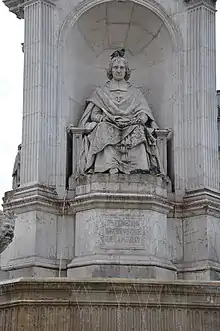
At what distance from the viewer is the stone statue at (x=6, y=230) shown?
18.7 m

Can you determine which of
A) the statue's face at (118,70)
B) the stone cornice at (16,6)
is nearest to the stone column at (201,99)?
the statue's face at (118,70)

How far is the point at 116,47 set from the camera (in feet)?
59.7

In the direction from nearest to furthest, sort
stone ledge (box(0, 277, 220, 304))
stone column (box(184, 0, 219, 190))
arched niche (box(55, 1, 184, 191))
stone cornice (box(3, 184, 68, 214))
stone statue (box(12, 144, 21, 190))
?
stone ledge (box(0, 277, 220, 304))
stone cornice (box(3, 184, 68, 214))
stone column (box(184, 0, 219, 190))
arched niche (box(55, 1, 184, 191))
stone statue (box(12, 144, 21, 190))

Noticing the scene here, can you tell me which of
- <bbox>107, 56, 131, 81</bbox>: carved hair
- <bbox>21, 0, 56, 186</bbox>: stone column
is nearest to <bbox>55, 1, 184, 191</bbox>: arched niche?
<bbox>21, 0, 56, 186</bbox>: stone column

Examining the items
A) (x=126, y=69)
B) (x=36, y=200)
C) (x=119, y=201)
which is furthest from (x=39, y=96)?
(x=119, y=201)

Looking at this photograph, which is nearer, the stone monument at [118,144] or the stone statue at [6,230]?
the stone monument at [118,144]

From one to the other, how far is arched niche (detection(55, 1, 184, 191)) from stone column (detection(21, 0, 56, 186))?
0.25 meters

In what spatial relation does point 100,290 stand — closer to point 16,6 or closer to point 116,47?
point 116,47

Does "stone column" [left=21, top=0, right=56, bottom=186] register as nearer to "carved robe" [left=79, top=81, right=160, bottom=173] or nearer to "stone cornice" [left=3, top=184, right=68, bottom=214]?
"stone cornice" [left=3, top=184, right=68, bottom=214]

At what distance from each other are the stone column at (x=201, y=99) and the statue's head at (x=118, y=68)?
123cm

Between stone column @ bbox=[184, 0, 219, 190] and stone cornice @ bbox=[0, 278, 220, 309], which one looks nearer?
stone cornice @ bbox=[0, 278, 220, 309]

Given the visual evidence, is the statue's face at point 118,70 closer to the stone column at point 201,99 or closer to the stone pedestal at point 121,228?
the stone column at point 201,99

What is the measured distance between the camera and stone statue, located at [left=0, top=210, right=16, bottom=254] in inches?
737

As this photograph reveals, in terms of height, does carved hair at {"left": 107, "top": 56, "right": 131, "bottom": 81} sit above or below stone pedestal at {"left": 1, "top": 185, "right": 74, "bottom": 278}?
above
